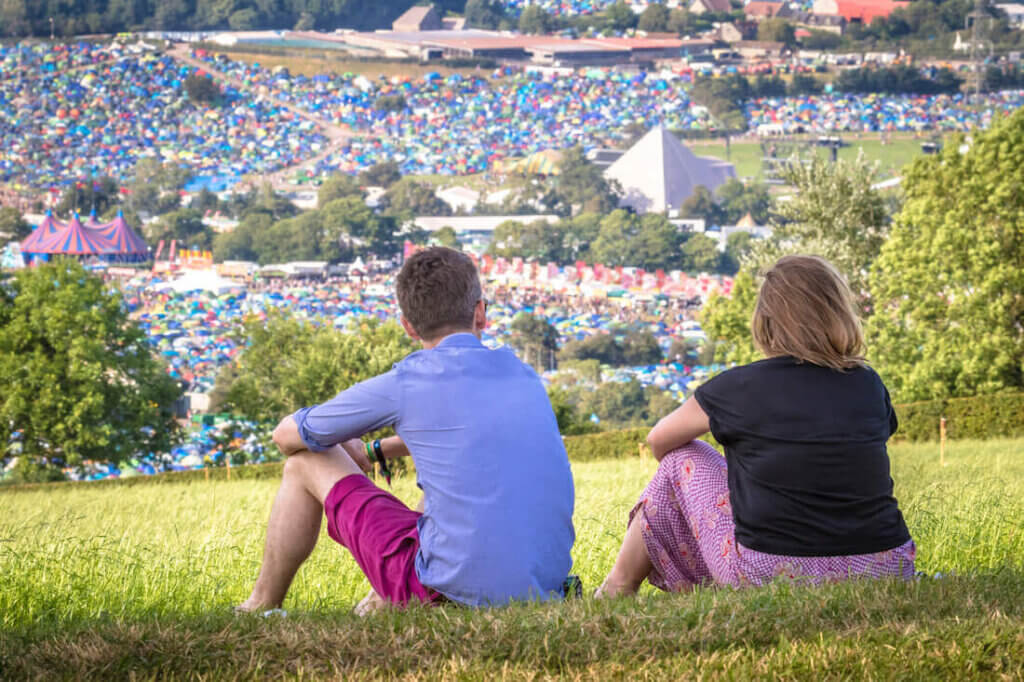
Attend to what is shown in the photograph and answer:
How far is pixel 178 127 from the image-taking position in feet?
571

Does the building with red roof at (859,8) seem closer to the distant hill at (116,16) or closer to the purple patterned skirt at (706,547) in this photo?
the distant hill at (116,16)

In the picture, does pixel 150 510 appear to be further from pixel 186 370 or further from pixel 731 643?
pixel 186 370

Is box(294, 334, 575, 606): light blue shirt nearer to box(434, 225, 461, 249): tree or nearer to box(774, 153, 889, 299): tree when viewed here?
box(774, 153, 889, 299): tree

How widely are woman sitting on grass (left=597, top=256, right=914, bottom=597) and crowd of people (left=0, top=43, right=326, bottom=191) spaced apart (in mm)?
161274

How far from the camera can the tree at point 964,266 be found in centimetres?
2620

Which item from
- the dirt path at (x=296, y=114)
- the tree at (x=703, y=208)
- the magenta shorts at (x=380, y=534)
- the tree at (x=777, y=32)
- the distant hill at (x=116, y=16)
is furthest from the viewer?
the distant hill at (x=116, y=16)

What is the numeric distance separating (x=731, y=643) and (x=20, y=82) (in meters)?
193

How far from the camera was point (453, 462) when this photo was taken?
9.65ft

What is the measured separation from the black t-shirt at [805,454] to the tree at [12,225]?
138 metres

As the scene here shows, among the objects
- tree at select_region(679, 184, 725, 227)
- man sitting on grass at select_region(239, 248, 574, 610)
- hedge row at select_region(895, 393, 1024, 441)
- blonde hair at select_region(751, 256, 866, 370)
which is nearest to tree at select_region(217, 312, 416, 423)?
hedge row at select_region(895, 393, 1024, 441)

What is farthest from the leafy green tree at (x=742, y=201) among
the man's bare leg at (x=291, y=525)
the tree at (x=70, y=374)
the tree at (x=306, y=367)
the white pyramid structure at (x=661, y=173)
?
the man's bare leg at (x=291, y=525)

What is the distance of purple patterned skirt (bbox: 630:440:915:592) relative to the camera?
2.96m

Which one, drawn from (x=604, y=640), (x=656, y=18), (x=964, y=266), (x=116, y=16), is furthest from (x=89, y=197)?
(x=604, y=640)

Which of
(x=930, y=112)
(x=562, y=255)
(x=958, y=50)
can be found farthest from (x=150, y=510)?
(x=958, y=50)
